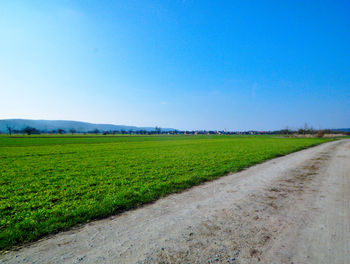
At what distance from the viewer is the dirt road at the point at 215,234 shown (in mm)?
3789

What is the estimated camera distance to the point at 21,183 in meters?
10.6

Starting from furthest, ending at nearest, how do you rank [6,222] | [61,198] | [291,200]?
[61,198] → [291,200] → [6,222]

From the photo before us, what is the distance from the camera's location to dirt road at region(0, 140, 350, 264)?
3.79 metres

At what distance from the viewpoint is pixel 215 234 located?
4656mm

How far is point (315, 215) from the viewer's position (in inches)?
226

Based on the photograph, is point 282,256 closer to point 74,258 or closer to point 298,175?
point 74,258

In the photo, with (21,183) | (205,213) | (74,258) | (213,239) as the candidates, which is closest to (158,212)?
(205,213)

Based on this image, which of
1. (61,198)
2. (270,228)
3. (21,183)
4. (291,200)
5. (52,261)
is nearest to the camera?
(52,261)

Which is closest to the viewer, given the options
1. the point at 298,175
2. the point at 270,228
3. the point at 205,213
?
the point at 270,228

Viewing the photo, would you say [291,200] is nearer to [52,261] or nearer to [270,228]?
[270,228]

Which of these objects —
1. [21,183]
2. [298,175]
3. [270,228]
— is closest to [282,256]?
[270,228]

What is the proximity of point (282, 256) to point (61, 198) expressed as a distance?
8633 millimetres

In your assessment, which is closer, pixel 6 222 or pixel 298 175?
pixel 6 222

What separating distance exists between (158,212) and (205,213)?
167cm
